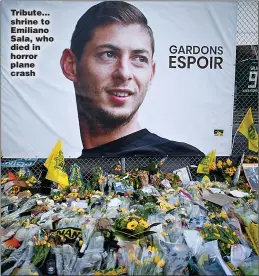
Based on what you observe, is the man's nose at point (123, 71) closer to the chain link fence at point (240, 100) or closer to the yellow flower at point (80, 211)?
the chain link fence at point (240, 100)

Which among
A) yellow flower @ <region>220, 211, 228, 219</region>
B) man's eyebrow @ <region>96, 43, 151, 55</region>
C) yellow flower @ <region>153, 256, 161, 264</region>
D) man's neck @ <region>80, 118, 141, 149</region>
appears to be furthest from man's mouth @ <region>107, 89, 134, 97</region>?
yellow flower @ <region>153, 256, 161, 264</region>

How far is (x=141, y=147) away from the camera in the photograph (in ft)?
14.4

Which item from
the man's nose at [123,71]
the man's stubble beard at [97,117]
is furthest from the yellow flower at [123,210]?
the man's nose at [123,71]

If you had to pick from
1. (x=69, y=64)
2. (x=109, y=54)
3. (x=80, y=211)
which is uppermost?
(x=109, y=54)

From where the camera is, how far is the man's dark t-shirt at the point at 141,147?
4316 mm

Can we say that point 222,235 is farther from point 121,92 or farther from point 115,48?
point 115,48

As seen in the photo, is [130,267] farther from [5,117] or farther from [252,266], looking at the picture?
[5,117]

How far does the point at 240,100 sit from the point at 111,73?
1.73m

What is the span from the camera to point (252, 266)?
2465 mm

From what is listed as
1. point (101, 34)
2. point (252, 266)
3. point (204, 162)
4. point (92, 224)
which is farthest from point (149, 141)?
point (252, 266)

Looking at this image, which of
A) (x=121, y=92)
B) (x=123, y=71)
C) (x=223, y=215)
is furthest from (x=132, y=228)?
(x=123, y=71)

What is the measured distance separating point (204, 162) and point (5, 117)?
2.57m

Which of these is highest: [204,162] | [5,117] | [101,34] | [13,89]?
[101,34]

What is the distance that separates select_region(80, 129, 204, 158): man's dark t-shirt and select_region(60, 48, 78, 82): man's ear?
37.1 inches
